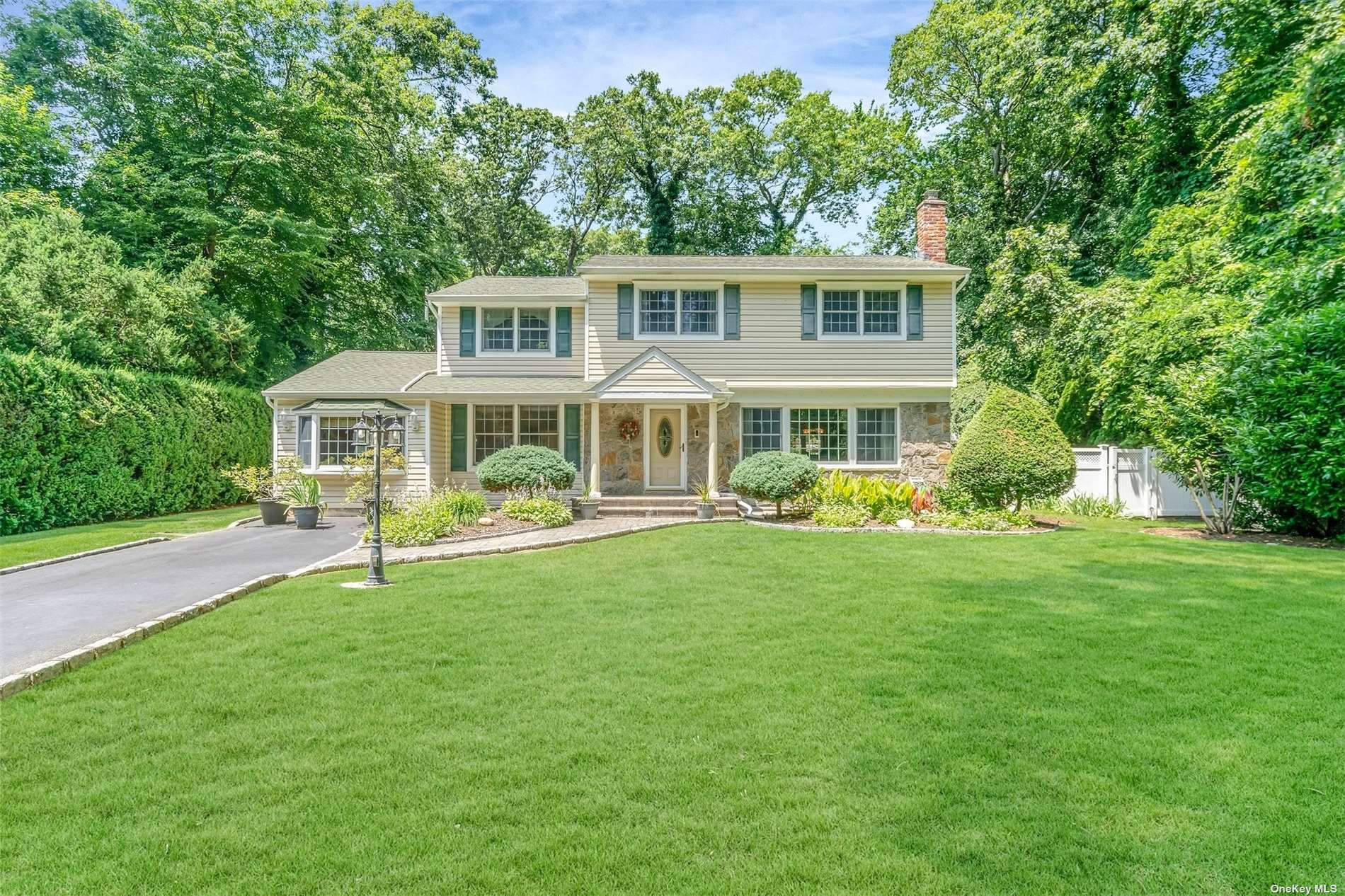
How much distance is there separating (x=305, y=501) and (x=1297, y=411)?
1711cm

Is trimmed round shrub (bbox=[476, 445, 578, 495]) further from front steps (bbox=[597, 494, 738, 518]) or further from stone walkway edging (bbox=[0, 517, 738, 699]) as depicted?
stone walkway edging (bbox=[0, 517, 738, 699])

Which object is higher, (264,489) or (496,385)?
(496,385)

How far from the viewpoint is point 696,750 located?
346 centimetres

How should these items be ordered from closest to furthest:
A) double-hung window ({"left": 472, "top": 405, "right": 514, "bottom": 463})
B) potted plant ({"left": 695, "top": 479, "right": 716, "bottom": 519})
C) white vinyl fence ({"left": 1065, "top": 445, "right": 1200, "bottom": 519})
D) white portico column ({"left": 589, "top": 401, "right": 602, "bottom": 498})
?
1. potted plant ({"left": 695, "top": 479, "right": 716, "bottom": 519})
2. white portico column ({"left": 589, "top": 401, "right": 602, "bottom": 498})
3. white vinyl fence ({"left": 1065, "top": 445, "right": 1200, "bottom": 519})
4. double-hung window ({"left": 472, "top": 405, "right": 514, "bottom": 463})

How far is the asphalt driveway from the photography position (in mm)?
5504

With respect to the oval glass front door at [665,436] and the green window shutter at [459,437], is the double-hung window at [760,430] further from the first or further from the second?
the green window shutter at [459,437]

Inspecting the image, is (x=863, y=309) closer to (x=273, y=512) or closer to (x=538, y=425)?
(x=538, y=425)

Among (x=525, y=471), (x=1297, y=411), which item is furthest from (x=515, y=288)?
(x=1297, y=411)

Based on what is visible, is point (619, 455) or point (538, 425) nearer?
point (619, 455)

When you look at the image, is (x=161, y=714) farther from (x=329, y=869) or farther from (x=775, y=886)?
(x=775, y=886)

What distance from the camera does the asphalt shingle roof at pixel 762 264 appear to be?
49.9 ft

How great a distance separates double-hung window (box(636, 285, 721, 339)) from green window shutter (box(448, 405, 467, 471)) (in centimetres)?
469

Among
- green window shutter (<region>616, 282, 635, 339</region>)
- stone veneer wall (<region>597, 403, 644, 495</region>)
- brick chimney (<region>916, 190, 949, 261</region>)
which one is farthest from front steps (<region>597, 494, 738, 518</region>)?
brick chimney (<region>916, 190, 949, 261</region>)

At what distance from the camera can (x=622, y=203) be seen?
99.0 ft
